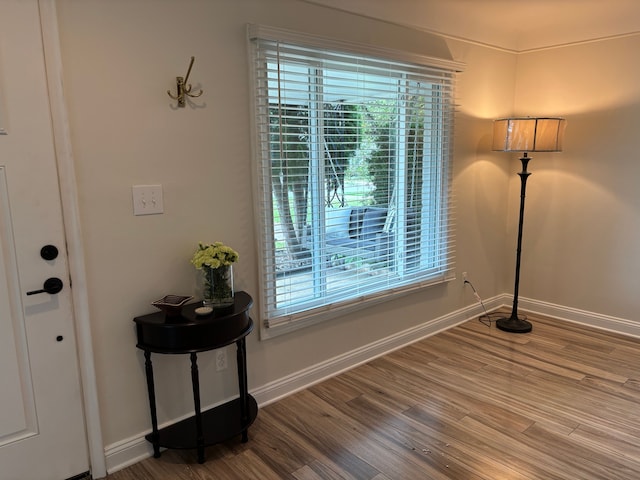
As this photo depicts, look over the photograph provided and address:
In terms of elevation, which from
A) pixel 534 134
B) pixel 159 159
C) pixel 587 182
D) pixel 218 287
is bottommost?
pixel 218 287

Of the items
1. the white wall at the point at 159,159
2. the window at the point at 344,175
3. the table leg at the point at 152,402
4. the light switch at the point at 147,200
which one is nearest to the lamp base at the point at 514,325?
the window at the point at 344,175

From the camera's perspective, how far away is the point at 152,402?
84.2 inches

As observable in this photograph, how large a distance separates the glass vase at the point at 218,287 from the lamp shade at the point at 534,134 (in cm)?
231

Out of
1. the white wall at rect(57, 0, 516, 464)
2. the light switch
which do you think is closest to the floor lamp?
the white wall at rect(57, 0, 516, 464)

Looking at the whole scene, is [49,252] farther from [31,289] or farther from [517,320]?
[517,320]

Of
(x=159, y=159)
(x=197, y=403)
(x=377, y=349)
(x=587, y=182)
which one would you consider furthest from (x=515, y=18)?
(x=197, y=403)

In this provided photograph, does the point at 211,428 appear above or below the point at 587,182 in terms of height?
below

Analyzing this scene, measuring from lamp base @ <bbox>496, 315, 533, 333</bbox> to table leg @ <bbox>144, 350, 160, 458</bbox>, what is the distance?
2.70 meters

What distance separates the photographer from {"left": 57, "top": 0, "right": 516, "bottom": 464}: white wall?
190 cm

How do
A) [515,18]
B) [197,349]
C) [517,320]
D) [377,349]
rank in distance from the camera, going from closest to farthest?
1. [197,349]
2. [377,349]
3. [515,18]
4. [517,320]

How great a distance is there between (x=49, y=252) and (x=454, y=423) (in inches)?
81.9

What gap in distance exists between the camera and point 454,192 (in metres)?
3.56

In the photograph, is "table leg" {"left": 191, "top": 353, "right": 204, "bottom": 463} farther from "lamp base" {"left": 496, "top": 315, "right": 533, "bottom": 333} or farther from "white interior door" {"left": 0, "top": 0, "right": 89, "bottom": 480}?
"lamp base" {"left": 496, "top": 315, "right": 533, "bottom": 333}

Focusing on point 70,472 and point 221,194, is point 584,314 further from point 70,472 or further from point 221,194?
point 70,472
